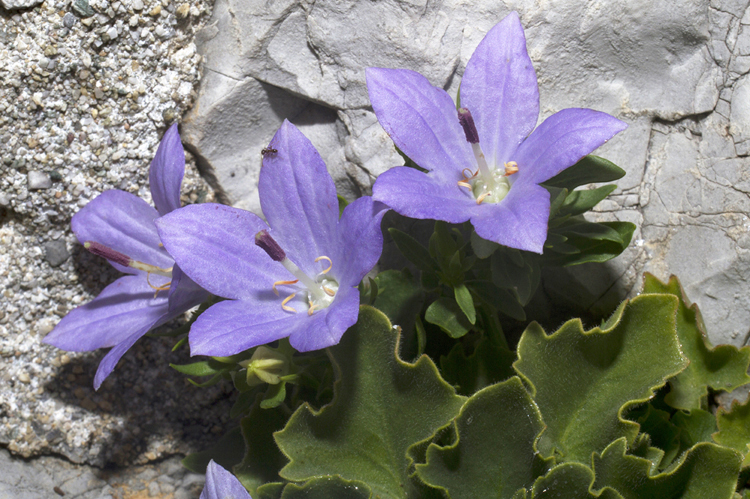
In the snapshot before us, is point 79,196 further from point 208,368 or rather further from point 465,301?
point 465,301

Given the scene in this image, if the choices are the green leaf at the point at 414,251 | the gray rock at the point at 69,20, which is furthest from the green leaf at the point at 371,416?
the gray rock at the point at 69,20

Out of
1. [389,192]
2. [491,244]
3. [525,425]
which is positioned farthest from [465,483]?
[389,192]

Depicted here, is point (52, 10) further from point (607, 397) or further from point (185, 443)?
point (607, 397)

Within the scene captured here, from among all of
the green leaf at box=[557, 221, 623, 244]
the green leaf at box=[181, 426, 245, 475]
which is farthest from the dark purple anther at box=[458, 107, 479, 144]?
the green leaf at box=[181, 426, 245, 475]

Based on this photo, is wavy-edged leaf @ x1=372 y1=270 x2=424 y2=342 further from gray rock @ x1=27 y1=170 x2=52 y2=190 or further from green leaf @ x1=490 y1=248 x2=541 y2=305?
gray rock @ x1=27 y1=170 x2=52 y2=190

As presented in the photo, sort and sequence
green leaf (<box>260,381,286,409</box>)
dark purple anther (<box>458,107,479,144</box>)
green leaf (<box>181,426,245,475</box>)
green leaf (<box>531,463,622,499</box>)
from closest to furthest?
1. green leaf (<box>531,463,622,499</box>)
2. dark purple anther (<box>458,107,479,144</box>)
3. green leaf (<box>260,381,286,409</box>)
4. green leaf (<box>181,426,245,475</box>)

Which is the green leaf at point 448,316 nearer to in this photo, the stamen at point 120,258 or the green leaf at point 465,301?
the green leaf at point 465,301
